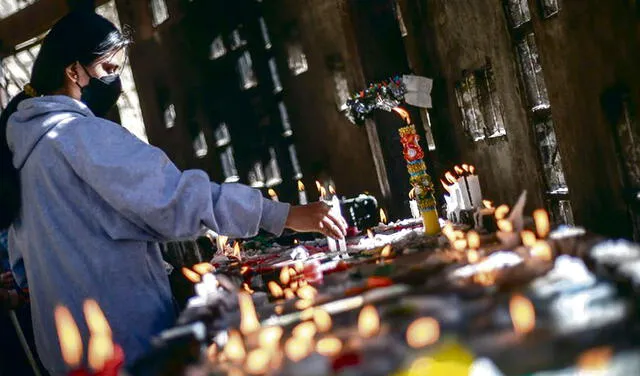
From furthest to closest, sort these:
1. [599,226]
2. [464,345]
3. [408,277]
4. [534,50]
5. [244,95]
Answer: [244,95], [534,50], [599,226], [408,277], [464,345]

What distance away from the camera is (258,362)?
183 cm

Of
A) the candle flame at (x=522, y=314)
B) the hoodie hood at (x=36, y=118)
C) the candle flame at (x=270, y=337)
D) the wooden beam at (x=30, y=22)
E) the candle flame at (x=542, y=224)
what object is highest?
the wooden beam at (x=30, y=22)

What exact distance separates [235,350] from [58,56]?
190cm

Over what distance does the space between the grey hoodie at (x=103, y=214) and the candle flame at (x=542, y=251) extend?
4.04ft

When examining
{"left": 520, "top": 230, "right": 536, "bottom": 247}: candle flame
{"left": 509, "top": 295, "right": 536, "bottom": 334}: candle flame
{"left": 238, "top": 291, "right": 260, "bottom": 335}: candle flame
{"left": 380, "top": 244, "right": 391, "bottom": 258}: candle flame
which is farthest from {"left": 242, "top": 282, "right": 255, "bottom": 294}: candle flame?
{"left": 509, "top": 295, "right": 536, "bottom": 334}: candle flame

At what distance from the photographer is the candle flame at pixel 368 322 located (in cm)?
193

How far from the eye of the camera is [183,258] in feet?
23.8

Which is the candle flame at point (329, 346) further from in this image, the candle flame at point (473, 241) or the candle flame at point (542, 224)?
the candle flame at point (473, 241)

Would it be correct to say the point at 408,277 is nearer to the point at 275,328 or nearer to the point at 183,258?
the point at 275,328

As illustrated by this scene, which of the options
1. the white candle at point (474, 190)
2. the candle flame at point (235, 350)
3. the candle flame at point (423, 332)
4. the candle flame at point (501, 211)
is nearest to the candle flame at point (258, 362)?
the candle flame at point (235, 350)

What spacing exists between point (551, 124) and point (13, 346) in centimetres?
469

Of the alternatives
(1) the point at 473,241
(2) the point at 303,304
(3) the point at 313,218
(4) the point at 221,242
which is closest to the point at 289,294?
(2) the point at 303,304

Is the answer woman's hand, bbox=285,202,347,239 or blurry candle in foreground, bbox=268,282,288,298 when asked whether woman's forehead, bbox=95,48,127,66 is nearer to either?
woman's hand, bbox=285,202,347,239

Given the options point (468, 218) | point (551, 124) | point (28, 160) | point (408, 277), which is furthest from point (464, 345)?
point (551, 124)
